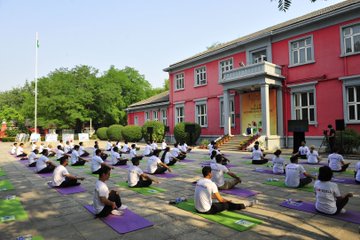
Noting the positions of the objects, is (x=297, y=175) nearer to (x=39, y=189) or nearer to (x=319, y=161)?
(x=319, y=161)

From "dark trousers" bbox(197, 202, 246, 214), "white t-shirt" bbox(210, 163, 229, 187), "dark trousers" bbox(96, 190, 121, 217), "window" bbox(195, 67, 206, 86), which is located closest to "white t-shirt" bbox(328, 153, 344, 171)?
"white t-shirt" bbox(210, 163, 229, 187)

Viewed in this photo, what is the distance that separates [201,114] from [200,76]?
13.4ft

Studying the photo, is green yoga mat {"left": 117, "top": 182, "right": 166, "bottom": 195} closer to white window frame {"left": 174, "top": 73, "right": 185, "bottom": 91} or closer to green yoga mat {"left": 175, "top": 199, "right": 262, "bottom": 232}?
green yoga mat {"left": 175, "top": 199, "right": 262, "bottom": 232}

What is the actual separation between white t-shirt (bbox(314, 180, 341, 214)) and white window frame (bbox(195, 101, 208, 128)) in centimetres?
2150

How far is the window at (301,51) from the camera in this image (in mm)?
19438

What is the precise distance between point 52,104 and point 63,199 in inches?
1324

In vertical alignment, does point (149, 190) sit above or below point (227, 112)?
below

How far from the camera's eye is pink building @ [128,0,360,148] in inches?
685

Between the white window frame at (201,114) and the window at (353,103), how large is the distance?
1304 cm

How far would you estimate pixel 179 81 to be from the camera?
31.0 metres

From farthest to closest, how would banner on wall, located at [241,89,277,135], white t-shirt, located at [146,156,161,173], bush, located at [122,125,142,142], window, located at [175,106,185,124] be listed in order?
1. bush, located at [122,125,142,142]
2. window, located at [175,106,185,124]
3. banner on wall, located at [241,89,277,135]
4. white t-shirt, located at [146,156,161,173]

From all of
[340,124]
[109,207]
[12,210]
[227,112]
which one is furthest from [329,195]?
[227,112]

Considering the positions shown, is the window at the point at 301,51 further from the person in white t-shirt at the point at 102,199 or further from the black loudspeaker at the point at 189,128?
the person in white t-shirt at the point at 102,199

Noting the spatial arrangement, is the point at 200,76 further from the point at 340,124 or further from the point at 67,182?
the point at 67,182
